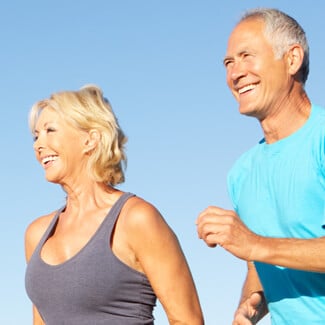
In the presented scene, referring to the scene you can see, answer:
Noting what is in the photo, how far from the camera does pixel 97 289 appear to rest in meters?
4.87

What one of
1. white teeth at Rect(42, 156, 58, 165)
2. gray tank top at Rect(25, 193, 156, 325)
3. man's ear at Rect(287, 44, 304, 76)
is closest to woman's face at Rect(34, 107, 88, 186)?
white teeth at Rect(42, 156, 58, 165)

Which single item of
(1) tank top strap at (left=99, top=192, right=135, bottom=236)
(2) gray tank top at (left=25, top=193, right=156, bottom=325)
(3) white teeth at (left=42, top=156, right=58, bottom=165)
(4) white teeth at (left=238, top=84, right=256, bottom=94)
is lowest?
(2) gray tank top at (left=25, top=193, right=156, bottom=325)

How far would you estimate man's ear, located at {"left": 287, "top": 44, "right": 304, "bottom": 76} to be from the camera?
462 centimetres

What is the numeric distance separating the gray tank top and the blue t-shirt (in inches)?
29.7

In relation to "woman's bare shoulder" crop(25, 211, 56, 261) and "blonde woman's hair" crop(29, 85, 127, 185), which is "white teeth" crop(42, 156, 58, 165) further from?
"woman's bare shoulder" crop(25, 211, 56, 261)

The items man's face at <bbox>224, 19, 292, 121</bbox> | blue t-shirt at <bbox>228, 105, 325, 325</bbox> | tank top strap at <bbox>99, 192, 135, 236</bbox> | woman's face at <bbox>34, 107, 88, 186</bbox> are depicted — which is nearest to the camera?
blue t-shirt at <bbox>228, 105, 325, 325</bbox>

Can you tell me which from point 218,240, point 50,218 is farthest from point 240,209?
point 50,218

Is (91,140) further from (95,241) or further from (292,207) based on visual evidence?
(292,207)

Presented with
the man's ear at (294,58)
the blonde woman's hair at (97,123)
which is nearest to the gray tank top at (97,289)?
the blonde woman's hair at (97,123)

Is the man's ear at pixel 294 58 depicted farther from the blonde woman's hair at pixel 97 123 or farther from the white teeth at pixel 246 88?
the blonde woman's hair at pixel 97 123

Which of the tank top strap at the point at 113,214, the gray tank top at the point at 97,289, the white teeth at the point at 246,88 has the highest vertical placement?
the white teeth at the point at 246,88

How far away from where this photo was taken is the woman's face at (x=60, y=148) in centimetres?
522

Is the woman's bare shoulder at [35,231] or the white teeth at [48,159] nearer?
the white teeth at [48,159]

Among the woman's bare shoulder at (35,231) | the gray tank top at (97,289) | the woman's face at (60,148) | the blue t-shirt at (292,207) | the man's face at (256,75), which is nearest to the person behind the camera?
the blue t-shirt at (292,207)
